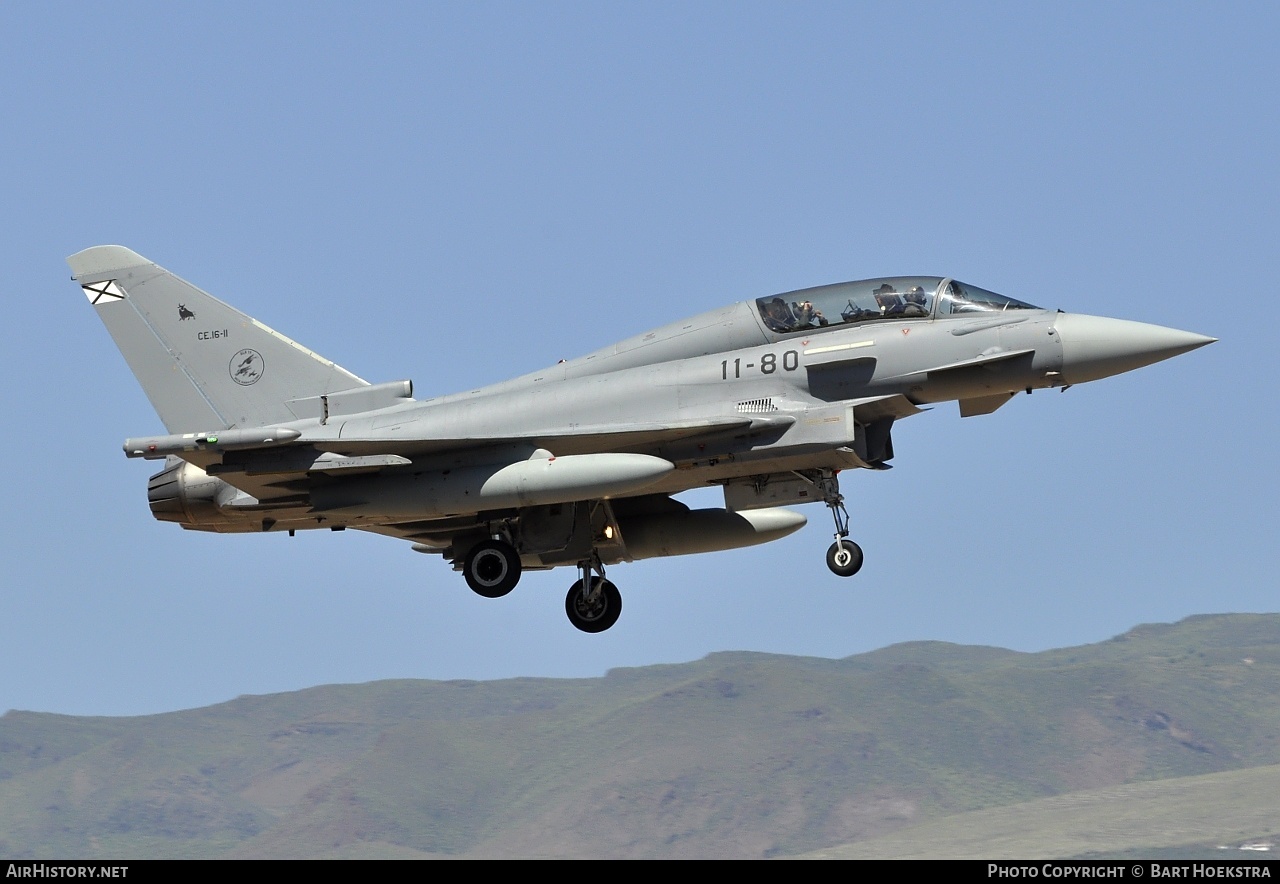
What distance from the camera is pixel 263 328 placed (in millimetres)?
23578

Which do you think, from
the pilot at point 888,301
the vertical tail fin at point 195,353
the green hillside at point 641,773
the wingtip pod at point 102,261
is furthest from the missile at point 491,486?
the green hillside at point 641,773

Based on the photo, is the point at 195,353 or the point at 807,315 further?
the point at 195,353

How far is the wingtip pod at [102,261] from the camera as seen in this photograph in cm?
2400

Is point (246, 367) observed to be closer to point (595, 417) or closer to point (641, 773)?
point (595, 417)

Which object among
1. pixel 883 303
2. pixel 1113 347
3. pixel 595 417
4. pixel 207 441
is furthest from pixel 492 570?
pixel 1113 347

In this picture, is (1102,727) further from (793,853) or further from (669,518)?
(669,518)

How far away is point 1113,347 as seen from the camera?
19906 mm

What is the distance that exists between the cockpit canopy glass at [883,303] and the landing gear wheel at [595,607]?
467 centimetres

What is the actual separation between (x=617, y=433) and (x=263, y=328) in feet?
19.0

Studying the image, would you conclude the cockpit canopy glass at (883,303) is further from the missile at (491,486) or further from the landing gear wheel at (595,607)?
the landing gear wheel at (595,607)

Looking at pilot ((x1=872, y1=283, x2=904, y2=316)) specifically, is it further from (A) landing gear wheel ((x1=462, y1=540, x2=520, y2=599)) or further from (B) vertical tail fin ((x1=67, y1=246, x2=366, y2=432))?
(B) vertical tail fin ((x1=67, y1=246, x2=366, y2=432))

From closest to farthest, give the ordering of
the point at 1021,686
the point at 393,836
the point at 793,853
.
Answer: the point at 793,853 < the point at 393,836 < the point at 1021,686

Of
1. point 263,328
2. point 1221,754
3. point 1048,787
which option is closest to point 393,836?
point 1048,787

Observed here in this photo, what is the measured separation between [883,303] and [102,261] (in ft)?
36.3
